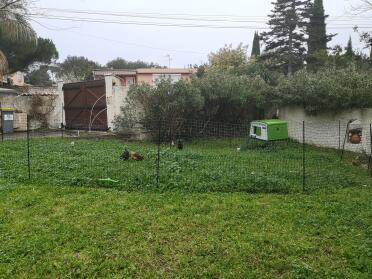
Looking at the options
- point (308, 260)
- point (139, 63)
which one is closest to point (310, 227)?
point (308, 260)

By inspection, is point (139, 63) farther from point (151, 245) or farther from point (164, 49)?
point (151, 245)

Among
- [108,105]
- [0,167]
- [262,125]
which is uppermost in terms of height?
[108,105]

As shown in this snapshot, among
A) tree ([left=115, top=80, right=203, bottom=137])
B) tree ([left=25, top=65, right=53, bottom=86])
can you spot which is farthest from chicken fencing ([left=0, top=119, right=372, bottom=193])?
tree ([left=25, top=65, right=53, bottom=86])

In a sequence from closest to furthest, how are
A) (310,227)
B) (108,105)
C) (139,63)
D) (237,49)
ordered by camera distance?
(310,227) < (108,105) < (237,49) < (139,63)

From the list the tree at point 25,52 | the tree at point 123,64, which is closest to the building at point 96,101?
the tree at point 25,52

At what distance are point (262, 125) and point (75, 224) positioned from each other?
271 inches

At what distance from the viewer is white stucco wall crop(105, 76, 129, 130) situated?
12789 millimetres

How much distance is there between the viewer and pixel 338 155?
8.63 m

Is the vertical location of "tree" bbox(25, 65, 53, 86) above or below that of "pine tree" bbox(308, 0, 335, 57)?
below

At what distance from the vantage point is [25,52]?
19875 millimetres

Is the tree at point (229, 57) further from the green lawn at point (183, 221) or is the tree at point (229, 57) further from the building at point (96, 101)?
the green lawn at point (183, 221)

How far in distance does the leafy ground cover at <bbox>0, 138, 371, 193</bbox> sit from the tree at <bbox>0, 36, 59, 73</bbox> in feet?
40.6

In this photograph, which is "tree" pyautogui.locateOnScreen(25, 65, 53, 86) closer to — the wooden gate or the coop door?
the wooden gate

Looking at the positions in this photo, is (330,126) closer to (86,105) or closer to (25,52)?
(86,105)
